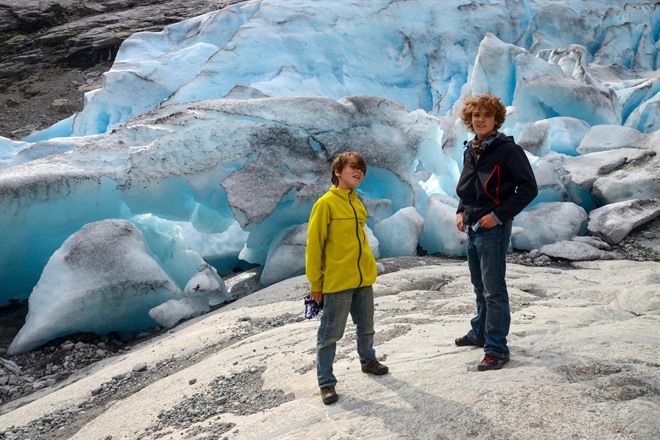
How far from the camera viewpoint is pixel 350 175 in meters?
3.05

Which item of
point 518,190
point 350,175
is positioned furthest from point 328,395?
point 518,190

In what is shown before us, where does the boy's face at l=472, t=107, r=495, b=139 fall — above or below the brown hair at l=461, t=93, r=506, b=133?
below

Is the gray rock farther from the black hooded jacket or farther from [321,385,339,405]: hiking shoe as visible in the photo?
[321,385,339,405]: hiking shoe

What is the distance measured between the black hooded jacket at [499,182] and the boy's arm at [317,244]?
0.79 metres

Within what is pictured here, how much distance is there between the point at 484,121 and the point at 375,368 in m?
1.47

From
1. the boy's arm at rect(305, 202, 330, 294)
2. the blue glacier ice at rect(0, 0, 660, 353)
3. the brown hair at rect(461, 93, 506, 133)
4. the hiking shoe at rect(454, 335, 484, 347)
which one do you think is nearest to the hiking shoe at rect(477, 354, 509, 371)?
the hiking shoe at rect(454, 335, 484, 347)

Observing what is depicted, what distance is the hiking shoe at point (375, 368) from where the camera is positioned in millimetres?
3117

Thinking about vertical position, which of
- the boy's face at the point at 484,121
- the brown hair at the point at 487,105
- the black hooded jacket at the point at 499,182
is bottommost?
the black hooded jacket at the point at 499,182

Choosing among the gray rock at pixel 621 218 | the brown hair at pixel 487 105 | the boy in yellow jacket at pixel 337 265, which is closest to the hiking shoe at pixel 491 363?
the boy in yellow jacket at pixel 337 265

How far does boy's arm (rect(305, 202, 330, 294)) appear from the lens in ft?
9.68

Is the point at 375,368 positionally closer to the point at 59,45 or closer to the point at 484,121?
the point at 484,121

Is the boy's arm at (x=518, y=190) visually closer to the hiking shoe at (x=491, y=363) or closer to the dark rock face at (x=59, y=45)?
the hiking shoe at (x=491, y=363)

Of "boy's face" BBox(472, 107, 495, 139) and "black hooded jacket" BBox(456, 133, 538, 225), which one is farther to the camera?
"boy's face" BBox(472, 107, 495, 139)

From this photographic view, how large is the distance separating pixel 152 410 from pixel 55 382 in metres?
2.22
